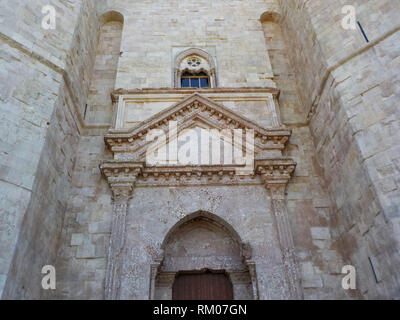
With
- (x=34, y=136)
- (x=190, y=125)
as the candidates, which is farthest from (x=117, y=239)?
(x=190, y=125)

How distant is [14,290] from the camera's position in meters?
4.43

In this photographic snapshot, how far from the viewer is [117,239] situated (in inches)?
233

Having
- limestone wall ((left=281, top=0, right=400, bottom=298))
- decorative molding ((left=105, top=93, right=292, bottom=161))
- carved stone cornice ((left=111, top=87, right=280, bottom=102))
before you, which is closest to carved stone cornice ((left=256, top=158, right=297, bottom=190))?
decorative molding ((left=105, top=93, right=292, bottom=161))

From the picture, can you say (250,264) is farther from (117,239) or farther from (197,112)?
(197,112)

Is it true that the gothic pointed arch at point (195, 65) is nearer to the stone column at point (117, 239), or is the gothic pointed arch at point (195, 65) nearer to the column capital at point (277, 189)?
the column capital at point (277, 189)

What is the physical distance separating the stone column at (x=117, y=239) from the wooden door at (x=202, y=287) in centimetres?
116

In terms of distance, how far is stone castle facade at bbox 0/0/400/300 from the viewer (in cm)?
516

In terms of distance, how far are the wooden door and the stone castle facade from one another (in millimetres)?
181

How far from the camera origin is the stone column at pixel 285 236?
18.3 ft

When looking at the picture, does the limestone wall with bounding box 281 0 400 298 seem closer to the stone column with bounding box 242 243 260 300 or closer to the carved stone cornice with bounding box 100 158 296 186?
the carved stone cornice with bounding box 100 158 296 186

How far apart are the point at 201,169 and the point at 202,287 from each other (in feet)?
7.56

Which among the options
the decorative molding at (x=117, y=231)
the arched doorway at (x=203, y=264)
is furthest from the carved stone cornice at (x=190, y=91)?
the arched doorway at (x=203, y=264)
